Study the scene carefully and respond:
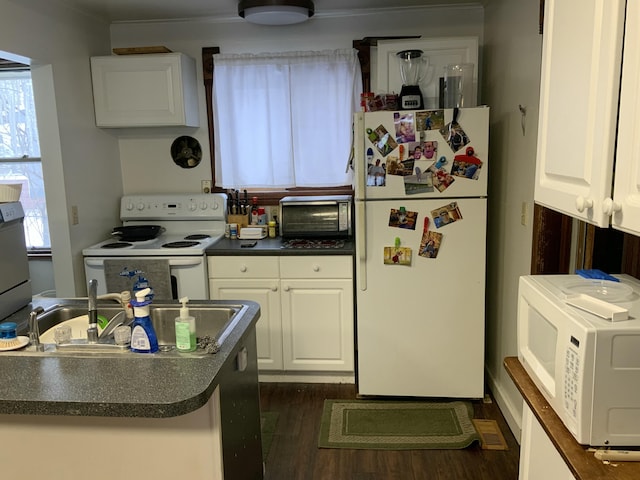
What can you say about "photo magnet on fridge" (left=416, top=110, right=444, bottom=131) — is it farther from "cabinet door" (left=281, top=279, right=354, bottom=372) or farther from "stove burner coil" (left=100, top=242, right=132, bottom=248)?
"stove burner coil" (left=100, top=242, right=132, bottom=248)

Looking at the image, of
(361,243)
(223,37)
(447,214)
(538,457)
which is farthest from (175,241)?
(538,457)

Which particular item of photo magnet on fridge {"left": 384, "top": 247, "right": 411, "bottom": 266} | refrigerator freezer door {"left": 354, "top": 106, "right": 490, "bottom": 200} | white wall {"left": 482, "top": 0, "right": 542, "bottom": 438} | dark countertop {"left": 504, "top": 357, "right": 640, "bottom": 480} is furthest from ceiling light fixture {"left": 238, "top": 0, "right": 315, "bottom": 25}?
dark countertop {"left": 504, "top": 357, "right": 640, "bottom": 480}

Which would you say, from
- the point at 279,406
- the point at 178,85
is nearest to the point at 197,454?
the point at 279,406

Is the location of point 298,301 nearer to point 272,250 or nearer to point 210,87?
point 272,250

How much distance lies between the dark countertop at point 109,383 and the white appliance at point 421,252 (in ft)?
4.58

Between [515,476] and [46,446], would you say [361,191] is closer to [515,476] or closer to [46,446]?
[515,476]

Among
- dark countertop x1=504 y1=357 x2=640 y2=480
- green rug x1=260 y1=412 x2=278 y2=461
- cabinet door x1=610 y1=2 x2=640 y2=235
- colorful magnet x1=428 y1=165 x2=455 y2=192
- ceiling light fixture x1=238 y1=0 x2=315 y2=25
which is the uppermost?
ceiling light fixture x1=238 y1=0 x2=315 y2=25

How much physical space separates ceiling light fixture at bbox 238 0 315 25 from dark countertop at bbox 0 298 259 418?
213 cm

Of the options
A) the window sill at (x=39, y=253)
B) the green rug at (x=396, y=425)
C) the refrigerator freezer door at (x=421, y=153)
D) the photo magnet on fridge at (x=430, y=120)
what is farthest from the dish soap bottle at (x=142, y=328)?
the window sill at (x=39, y=253)

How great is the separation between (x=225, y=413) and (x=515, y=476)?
152 centimetres

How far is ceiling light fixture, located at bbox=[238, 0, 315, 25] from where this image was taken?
10.0 ft

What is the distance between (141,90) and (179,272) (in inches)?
47.7

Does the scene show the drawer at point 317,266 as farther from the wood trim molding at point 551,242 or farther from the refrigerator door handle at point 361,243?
the wood trim molding at point 551,242

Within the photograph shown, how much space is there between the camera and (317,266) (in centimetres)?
315
